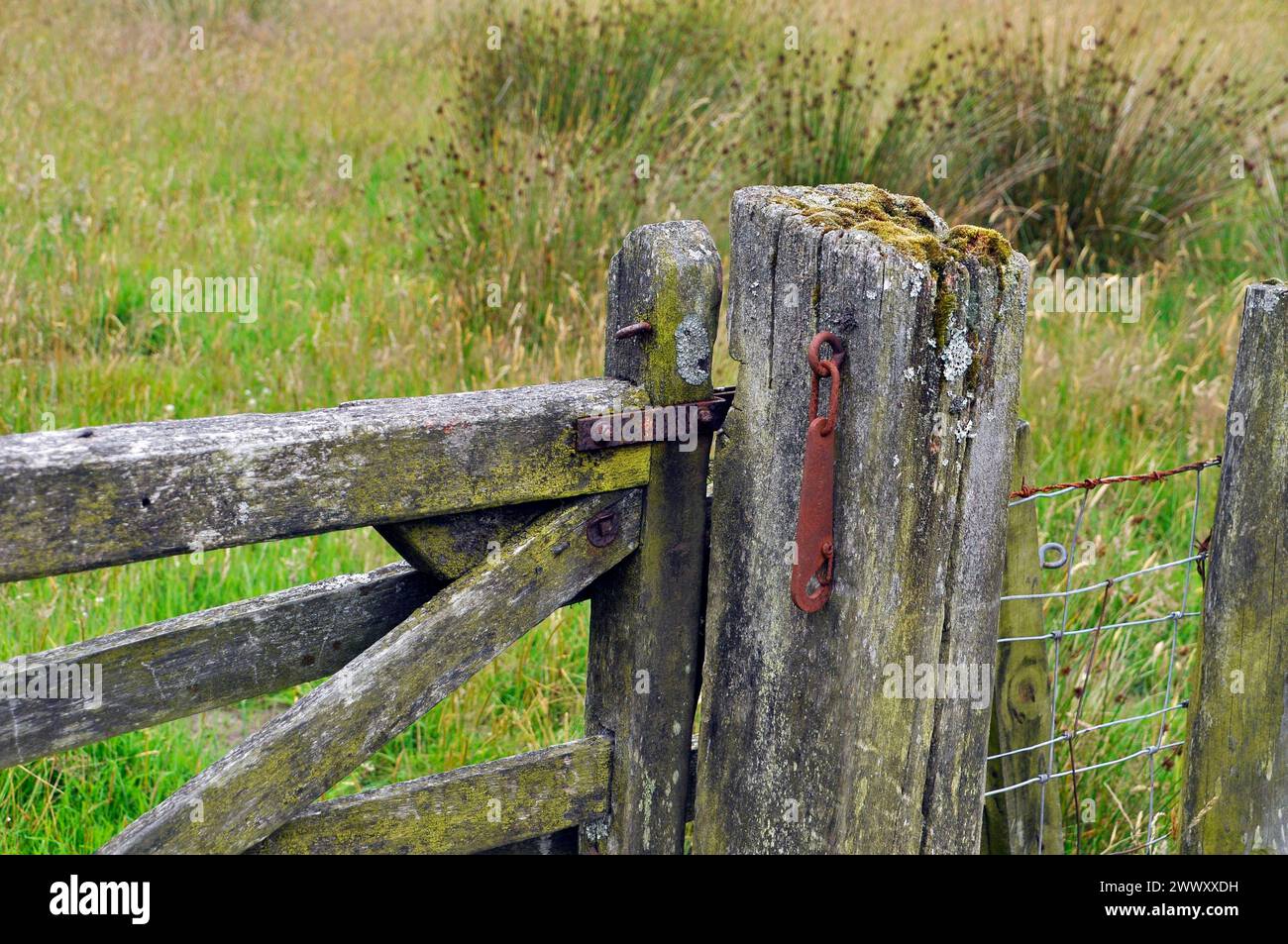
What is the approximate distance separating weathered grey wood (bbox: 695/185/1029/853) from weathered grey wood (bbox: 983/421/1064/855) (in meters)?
0.52

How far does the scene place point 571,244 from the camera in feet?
16.4

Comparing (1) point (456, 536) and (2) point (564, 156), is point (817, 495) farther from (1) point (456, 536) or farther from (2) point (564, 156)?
(2) point (564, 156)

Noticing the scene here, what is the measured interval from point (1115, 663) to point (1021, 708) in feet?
3.57

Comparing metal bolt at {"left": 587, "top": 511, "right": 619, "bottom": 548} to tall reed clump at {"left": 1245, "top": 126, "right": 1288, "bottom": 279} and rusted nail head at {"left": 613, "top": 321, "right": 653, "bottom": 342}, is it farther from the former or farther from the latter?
tall reed clump at {"left": 1245, "top": 126, "right": 1288, "bottom": 279}

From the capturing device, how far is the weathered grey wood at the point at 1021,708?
214cm

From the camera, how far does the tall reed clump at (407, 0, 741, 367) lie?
4.94m

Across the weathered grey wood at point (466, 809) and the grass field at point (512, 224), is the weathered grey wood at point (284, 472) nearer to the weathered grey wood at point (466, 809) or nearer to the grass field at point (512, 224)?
the weathered grey wood at point (466, 809)

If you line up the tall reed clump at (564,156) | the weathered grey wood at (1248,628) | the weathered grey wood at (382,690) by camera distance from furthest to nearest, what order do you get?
the tall reed clump at (564,156)
the weathered grey wood at (1248,628)
the weathered grey wood at (382,690)

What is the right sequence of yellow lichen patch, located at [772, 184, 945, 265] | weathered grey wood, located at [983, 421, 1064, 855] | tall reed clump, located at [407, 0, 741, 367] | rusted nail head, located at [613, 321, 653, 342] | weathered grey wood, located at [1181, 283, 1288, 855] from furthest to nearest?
tall reed clump, located at [407, 0, 741, 367] < weathered grey wood, located at [983, 421, 1064, 855] < weathered grey wood, located at [1181, 283, 1288, 855] < rusted nail head, located at [613, 321, 653, 342] < yellow lichen patch, located at [772, 184, 945, 265]

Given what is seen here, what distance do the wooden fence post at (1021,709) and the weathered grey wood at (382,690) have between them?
0.84m

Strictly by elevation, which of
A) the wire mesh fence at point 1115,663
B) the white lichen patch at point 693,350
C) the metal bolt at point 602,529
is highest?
the white lichen patch at point 693,350

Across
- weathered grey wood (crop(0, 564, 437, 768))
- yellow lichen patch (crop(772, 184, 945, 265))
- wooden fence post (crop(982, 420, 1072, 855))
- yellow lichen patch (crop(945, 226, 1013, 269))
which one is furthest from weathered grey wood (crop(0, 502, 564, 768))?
wooden fence post (crop(982, 420, 1072, 855))

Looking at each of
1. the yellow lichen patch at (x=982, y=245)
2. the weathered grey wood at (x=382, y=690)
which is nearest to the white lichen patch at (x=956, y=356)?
the yellow lichen patch at (x=982, y=245)

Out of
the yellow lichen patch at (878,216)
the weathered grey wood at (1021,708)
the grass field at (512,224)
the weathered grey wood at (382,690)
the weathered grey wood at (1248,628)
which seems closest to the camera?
the weathered grey wood at (382,690)
